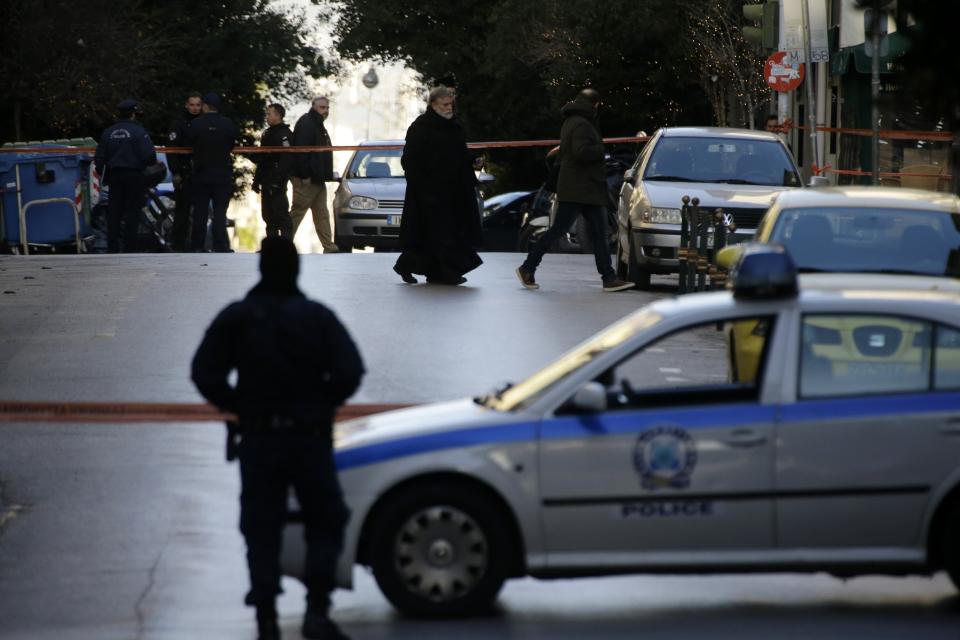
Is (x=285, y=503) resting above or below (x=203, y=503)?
above

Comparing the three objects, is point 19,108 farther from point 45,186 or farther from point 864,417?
point 864,417

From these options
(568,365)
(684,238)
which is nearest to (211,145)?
(684,238)

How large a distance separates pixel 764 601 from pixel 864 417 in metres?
0.96

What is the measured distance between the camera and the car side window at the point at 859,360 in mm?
8047

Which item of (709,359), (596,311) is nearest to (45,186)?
(596,311)

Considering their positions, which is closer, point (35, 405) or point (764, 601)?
point (764, 601)

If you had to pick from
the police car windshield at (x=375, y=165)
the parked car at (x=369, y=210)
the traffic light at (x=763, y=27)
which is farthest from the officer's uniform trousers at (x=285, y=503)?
the traffic light at (x=763, y=27)

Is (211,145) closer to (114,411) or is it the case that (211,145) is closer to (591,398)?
(114,411)

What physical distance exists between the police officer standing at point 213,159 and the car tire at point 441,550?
1755 cm

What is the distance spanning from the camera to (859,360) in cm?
812

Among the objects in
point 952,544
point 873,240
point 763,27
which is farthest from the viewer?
point 763,27

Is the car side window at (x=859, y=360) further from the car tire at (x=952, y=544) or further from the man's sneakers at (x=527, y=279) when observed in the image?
the man's sneakers at (x=527, y=279)

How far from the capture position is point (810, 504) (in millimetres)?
7945

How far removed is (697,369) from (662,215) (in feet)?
18.4
